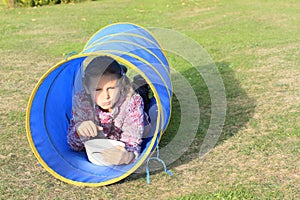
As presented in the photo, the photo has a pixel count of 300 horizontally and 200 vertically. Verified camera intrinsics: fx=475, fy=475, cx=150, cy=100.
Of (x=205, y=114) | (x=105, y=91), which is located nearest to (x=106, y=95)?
(x=105, y=91)

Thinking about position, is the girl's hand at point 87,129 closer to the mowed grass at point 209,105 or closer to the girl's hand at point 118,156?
the girl's hand at point 118,156

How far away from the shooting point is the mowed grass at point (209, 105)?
3971 mm

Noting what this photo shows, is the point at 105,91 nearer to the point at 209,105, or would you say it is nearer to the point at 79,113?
the point at 79,113

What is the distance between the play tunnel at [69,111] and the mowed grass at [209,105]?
0.47ft

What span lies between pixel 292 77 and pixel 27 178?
14.0 feet

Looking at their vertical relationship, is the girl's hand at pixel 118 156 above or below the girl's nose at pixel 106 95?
below

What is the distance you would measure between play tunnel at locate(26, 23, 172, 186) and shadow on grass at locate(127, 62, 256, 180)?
35cm

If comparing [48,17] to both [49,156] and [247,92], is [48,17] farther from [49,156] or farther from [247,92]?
[49,156]

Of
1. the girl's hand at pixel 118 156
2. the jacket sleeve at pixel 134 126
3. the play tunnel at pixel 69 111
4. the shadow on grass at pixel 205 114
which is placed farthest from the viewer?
the shadow on grass at pixel 205 114

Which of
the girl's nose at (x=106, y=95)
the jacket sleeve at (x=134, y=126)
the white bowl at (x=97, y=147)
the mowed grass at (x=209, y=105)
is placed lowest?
the mowed grass at (x=209, y=105)

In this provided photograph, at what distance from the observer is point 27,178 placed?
4.20 m

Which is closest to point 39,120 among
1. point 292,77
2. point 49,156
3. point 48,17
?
point 49,156

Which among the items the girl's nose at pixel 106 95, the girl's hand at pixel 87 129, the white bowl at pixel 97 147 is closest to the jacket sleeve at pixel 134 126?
the white bowl at pixel 97 147

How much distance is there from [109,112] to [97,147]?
1.29 feet
